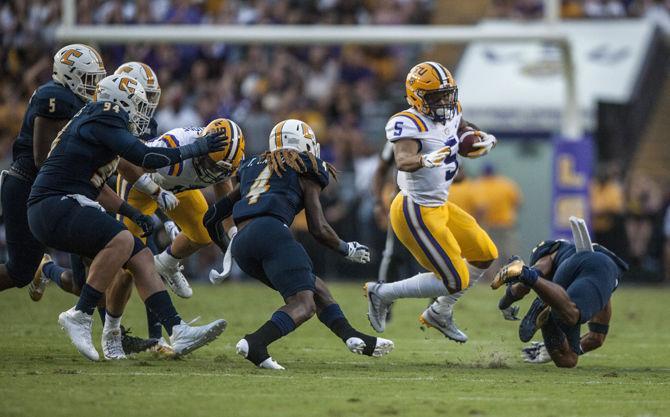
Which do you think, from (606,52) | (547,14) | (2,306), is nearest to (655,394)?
(2,306)

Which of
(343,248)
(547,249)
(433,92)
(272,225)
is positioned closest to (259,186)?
(272,225)

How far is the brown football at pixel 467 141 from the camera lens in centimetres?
873

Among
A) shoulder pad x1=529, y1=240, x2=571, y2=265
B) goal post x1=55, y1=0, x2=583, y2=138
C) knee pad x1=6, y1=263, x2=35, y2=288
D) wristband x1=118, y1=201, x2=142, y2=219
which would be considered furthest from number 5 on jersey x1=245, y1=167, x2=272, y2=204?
goal post x1=55, y1=0, x2=583, y2=138

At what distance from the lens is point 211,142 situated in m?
7.83

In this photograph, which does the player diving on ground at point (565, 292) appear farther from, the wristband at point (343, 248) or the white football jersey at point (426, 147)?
the wristband at point (343, 248)

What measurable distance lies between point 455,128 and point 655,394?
8.72 ft

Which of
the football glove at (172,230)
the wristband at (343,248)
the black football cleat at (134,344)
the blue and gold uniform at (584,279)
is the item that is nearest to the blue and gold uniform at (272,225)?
the wristband at (343,248)

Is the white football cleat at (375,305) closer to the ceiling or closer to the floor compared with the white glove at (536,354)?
closer to the ceiling

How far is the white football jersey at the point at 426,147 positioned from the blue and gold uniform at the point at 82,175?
1.69 meters

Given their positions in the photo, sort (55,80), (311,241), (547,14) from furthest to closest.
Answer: (311,241) < (547,14) < (55,80)

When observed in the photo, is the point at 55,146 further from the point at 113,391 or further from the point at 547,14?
the point at 547,14

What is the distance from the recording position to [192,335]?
7.62 metres

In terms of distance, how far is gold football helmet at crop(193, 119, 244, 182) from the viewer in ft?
27.8

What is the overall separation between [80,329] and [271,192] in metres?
1.47
